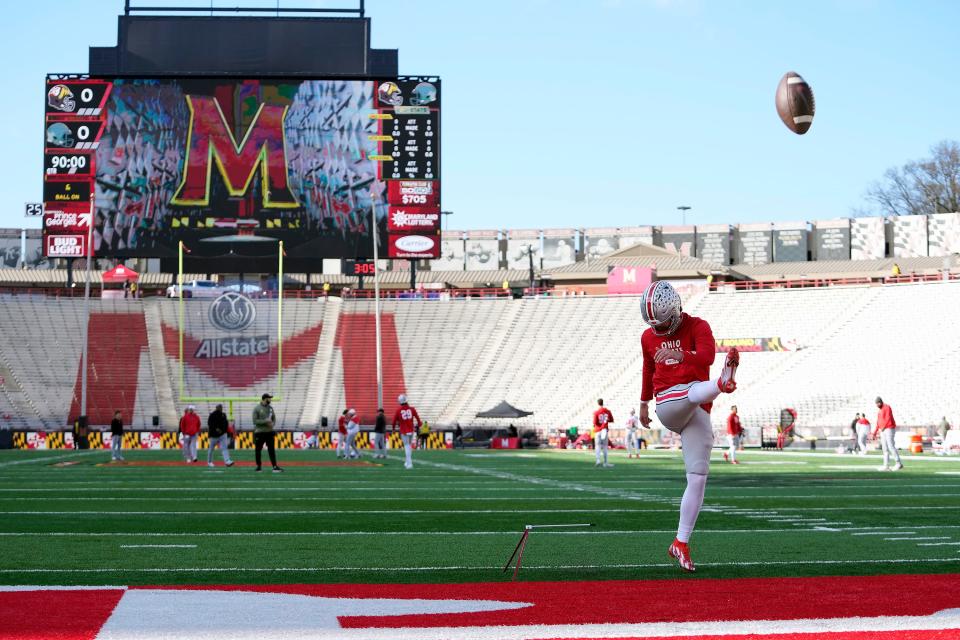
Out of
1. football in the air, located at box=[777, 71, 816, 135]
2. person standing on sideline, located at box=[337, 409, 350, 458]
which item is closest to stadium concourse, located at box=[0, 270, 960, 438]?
person standing on sideline, located at box=[337, 409, 350, 458]

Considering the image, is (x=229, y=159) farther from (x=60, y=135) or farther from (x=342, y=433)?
(x=342, y=433)

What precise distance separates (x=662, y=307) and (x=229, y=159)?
42828 millimetres

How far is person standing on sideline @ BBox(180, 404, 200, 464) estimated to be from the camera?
32.3 meters

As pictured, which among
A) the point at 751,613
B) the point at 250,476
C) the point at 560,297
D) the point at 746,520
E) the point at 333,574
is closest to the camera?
the point at 751,613

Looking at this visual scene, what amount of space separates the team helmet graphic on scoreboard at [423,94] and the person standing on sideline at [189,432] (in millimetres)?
20890

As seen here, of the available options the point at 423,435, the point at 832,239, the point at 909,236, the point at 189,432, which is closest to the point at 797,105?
the point at 189,432

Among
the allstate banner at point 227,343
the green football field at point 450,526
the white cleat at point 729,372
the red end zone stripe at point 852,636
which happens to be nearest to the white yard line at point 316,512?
the green football field at point 450,526

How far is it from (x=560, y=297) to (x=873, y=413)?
57.7 ft

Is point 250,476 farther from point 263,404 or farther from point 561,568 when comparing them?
point 561,568

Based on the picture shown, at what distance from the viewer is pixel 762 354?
53875mm

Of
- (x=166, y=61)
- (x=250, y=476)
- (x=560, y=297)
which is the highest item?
(x=166, y=61)

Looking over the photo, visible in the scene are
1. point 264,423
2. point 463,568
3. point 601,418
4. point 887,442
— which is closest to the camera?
point 463,568

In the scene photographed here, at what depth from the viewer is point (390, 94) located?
49969 millimetres

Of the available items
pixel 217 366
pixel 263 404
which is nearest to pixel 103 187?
pixel 217 366
